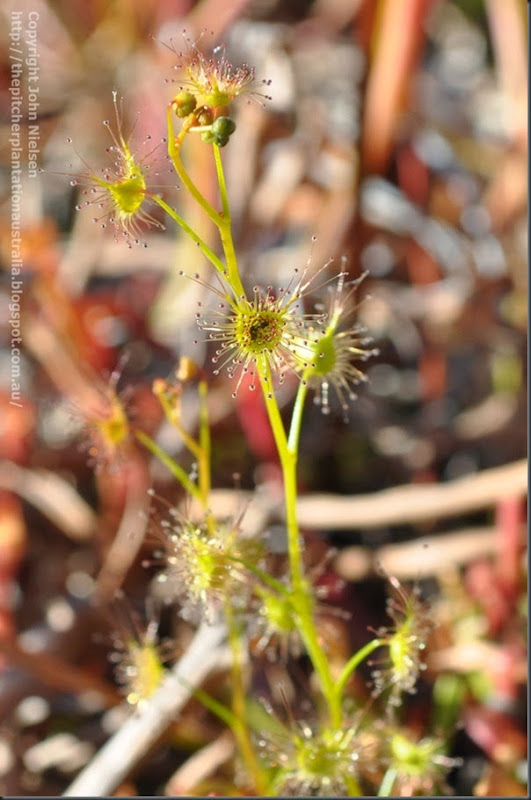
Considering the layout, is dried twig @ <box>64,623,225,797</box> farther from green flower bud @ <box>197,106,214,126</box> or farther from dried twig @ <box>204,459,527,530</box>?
green flower bud @ <box>197,106,214,126</box>

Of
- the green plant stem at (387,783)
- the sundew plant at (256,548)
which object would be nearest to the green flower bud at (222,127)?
the sundew plant at (256,548)

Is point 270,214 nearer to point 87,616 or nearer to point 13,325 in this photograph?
point 13,325

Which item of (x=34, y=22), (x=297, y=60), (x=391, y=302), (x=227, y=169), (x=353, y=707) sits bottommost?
(x=353, y=707)

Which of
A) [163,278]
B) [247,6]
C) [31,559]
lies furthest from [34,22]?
[31,559]

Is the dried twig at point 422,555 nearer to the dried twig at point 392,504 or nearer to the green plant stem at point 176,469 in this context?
the dried twig at point 392,504

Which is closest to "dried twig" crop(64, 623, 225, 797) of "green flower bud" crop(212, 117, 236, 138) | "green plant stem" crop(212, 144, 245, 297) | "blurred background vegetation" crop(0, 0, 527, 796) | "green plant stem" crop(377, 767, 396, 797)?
"blurred background vegetation" crop(0, 0, 527, 796)

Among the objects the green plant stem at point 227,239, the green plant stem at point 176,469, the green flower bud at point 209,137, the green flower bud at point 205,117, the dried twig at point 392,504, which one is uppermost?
the green flower bud at point 205,117
